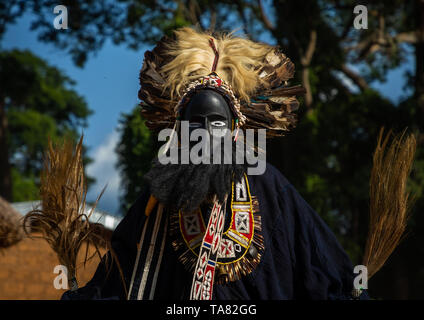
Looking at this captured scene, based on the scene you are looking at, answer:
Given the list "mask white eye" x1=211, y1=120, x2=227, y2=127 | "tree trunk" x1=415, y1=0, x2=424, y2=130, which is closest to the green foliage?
"mask white eye" x1=211, y1=120, x2=227, y2=127

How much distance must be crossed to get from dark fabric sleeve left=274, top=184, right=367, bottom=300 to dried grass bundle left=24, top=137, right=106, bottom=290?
1022mm

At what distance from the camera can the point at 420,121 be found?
941 cm

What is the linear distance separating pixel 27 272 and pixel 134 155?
10.3 feet

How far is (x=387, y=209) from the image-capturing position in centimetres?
271

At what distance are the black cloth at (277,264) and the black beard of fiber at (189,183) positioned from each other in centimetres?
34

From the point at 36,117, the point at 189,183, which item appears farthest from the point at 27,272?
the point at 36,117

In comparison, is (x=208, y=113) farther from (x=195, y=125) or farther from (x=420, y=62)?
(x=420, y=62)

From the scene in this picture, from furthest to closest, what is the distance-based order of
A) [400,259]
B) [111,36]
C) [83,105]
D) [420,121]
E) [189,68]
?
[83,105] → [400,259] → [111,36] → [420,121] → [189,68]

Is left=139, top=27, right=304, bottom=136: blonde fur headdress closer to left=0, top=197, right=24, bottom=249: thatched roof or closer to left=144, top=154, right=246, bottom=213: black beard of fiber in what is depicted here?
left=144, top=154, right=246, bottom=213: black beard of fiber

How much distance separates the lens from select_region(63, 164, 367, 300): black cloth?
2582 millimetres

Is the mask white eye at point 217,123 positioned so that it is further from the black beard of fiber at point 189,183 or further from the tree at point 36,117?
the tree at point 36,117
